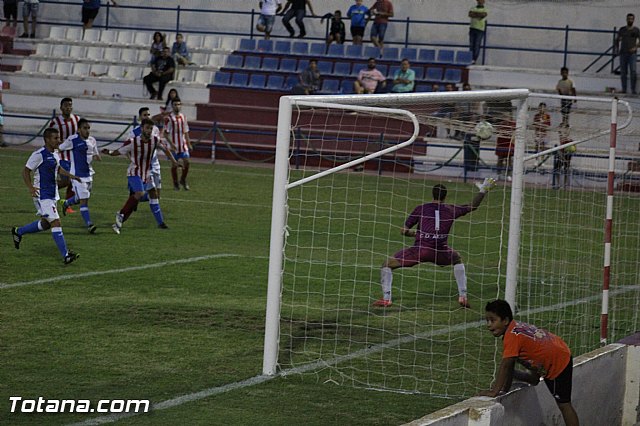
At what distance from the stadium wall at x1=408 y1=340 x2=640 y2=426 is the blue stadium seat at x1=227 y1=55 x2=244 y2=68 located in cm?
2657

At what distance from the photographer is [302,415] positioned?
835 centimetres

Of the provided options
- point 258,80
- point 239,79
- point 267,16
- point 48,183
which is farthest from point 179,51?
point 48,183

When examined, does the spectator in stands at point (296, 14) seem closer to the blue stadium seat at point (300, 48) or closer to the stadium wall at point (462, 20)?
the blue stadium seat at point (300, 48)

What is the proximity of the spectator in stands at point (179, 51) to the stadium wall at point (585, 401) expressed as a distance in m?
26.4

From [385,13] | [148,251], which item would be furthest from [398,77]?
[148,251]

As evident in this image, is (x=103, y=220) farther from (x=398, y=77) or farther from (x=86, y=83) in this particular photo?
(x=86, y=83)

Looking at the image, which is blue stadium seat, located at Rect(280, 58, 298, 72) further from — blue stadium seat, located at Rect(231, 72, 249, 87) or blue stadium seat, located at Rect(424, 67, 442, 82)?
blue stadium seat, located at Rect(424, 67, 442, 82)

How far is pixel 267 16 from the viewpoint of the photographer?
35312 millimetres

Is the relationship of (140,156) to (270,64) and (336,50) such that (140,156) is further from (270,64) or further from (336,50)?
(336,50)

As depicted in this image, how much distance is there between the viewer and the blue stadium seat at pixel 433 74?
32.9 m

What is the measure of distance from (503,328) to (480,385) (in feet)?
5.29

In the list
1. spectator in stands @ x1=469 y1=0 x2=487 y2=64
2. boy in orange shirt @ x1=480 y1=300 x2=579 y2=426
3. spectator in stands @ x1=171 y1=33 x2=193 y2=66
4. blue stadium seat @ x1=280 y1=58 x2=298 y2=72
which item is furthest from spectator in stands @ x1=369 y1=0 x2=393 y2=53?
boy in orange shirt @ x1=480 y1=300 x2=579 y2=426

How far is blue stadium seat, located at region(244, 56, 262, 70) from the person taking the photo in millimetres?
35094

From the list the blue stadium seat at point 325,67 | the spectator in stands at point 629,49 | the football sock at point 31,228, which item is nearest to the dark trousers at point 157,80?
the blue stadium seat at point 325,67
